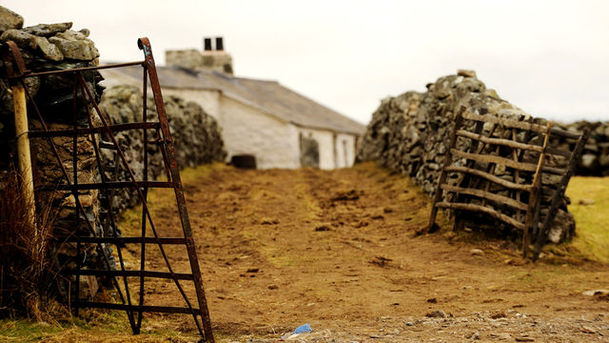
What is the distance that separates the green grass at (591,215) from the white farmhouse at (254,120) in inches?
603

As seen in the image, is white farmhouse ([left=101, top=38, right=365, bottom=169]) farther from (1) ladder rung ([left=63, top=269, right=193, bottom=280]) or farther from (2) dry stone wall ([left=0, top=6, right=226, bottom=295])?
(1) ladder rung ([left=63, top=269, right=193, bottom=280])

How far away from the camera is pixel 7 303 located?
6.34m

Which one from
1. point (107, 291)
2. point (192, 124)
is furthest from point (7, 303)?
point (192, 124)

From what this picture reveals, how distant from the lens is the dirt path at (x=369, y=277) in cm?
690

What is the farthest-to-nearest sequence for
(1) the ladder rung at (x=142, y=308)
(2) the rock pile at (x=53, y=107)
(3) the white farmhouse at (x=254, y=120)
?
(3) the white farmhouse at (x=254, y=120), (2) the rock pile at (x=53, y=107), (1) the ladder rung at (x=142, y=308)

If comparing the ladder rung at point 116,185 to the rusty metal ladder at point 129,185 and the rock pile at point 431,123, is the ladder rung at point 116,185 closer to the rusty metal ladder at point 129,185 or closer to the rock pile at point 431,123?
the rusty metal ladder at point 129,185

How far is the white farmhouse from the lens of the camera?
29.7 metres

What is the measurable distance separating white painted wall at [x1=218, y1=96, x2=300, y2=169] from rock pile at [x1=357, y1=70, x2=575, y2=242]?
898cm

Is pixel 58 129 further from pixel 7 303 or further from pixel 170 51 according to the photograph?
pixel 170 51

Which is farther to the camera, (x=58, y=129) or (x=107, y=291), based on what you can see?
(x=107, y=291)

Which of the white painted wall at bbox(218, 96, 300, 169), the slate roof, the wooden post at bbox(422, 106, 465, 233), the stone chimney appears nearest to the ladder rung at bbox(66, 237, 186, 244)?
the wooden post at bbox(422, 106, 465, 233)

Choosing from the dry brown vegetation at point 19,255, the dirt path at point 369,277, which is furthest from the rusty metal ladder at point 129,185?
the dirt path at point 369,277

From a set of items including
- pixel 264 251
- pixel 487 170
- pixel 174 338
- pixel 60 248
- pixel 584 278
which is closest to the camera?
pixel 174 338

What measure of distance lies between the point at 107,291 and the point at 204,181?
41.1 ft
